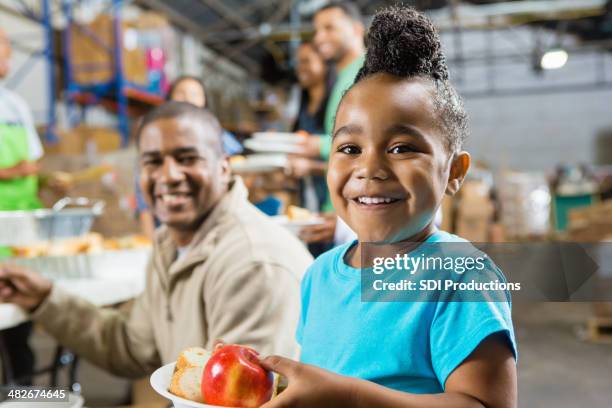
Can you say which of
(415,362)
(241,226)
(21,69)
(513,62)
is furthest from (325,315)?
(513,62)

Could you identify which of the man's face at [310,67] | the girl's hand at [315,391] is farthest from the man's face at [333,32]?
the girl's hand at [315,391]

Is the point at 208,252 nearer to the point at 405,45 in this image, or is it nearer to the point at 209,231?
the point at 209,231

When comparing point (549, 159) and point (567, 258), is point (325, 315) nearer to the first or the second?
point (567, 258)

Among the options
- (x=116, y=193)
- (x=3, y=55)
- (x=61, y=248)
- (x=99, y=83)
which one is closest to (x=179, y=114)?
(x=61, y=248)

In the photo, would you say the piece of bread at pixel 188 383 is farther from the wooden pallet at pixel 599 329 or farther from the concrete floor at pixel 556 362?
the wooden pallet at pixel 599 329

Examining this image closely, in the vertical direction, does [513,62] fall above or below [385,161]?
above

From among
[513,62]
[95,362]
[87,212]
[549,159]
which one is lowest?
[95,362]

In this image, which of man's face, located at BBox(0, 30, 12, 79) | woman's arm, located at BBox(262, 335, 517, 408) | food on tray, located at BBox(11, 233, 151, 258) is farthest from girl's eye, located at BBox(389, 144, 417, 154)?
man's face, located at BBox(0, 30, 12, 79)

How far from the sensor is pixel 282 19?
9312 millimetres

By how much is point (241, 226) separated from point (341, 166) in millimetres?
447

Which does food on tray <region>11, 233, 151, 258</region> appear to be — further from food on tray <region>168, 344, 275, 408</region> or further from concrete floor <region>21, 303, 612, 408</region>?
food on tray <region>168, 344, 275, 408</region>

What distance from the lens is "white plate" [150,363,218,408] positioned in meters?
0.38

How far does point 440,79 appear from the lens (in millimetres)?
395

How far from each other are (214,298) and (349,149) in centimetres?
45
